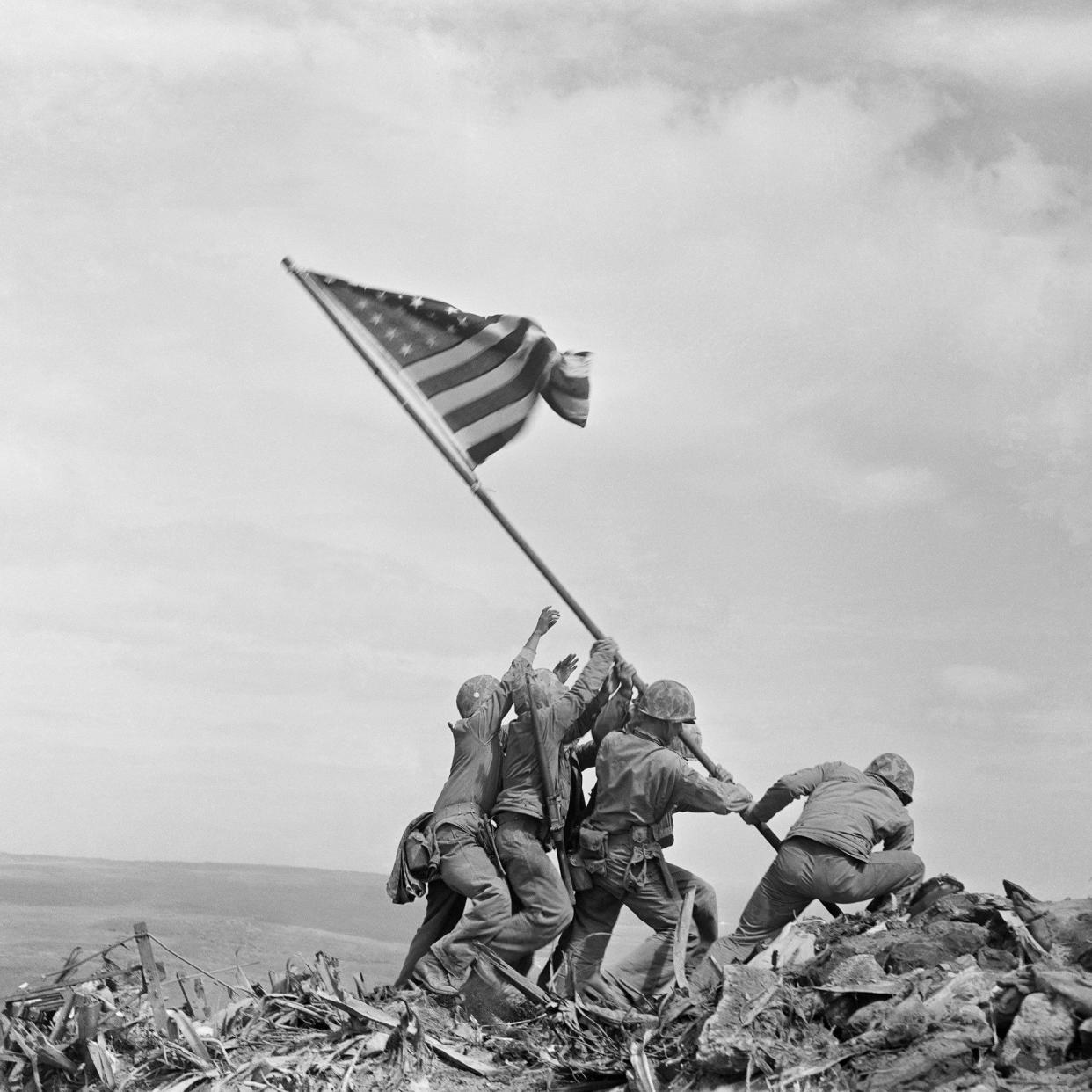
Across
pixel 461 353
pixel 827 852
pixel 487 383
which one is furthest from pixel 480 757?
pixel 461 353

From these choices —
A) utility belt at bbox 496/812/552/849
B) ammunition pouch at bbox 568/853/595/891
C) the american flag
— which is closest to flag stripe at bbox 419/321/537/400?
the american flag

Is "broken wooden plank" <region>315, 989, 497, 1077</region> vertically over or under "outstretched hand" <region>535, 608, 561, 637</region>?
under

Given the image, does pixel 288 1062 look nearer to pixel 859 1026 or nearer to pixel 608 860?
pixel 608 860

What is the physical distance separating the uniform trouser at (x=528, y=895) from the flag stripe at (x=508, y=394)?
361 centimetres

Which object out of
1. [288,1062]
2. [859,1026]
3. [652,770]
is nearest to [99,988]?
[288,1062]

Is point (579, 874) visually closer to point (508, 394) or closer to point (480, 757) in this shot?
point (480, 757)

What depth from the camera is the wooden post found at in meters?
12.3

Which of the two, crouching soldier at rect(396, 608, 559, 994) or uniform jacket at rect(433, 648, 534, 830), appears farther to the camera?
uniform jacket at rect(433, 648, 534, 830)

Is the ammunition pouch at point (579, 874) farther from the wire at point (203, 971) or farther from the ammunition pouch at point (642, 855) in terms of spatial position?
the wire at point (203, 971)

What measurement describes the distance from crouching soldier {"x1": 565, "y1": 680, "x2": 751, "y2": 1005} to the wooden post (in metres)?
3.34

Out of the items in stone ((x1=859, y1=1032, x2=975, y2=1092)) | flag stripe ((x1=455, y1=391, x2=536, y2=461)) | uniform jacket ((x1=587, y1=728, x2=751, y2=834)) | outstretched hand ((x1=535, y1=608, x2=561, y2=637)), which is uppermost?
flag stripe ((x1=455, y1=391, x2=536, y2=461))

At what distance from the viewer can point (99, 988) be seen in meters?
13.0

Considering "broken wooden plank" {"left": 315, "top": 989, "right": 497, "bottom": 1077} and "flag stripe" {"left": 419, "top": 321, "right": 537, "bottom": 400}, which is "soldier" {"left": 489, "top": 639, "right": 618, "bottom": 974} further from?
"flag stripe" {"left": 419, "top": 321, "right": 537, "bottom": 400}

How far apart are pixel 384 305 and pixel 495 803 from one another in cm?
465
